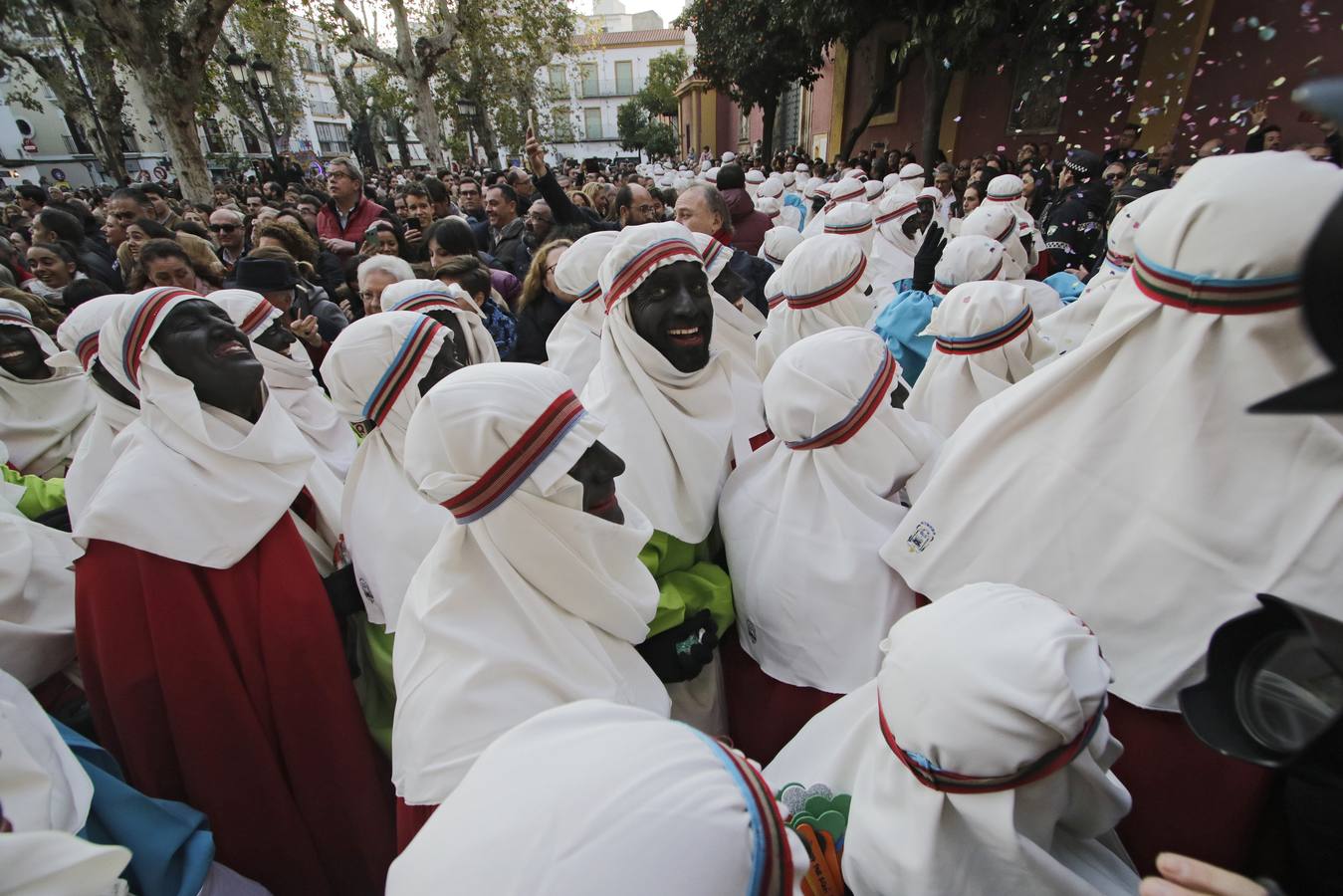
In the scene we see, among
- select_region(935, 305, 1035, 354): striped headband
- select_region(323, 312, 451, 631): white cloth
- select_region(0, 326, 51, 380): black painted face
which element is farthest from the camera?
select_region(0, 326, 51, 380): black painted face

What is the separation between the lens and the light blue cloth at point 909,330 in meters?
3.85

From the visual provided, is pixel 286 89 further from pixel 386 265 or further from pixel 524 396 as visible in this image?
pixel 524 396

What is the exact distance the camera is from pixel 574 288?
402 centimetres

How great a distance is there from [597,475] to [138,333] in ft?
5.71

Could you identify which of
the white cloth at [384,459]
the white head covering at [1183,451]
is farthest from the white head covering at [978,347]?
the white cloth at [384,459]

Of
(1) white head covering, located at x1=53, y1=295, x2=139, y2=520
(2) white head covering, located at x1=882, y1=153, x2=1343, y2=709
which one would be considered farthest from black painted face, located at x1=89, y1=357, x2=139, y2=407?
(2) white head covering, located at x1=882, y1=153, x2=1343, y2=709

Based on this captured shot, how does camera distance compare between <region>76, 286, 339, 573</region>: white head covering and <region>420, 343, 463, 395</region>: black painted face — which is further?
<region>420, 343, 463, 395</region>: black painted face

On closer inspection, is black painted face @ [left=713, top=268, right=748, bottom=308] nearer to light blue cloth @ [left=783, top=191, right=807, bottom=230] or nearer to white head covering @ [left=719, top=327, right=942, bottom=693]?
white head covering @ [left=719, top=327, right=942, bottom=693]

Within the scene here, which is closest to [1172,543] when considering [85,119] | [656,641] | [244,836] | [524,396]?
[656,641]

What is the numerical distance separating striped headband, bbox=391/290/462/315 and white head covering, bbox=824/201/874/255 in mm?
3847

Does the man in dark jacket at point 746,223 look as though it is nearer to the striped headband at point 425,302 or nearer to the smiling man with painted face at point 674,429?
the striped headband at point 425,302

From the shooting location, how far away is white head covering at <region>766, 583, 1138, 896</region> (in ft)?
3.24

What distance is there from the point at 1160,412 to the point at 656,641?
1.44 metres

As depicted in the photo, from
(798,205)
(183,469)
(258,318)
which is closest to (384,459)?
(183,469)
